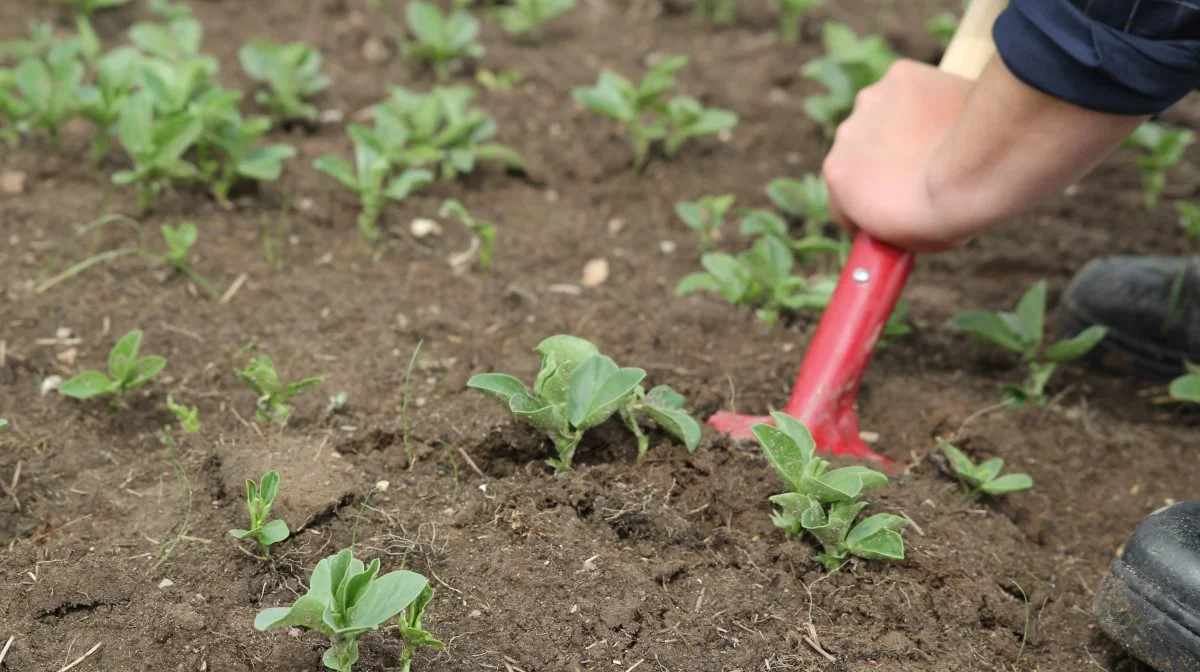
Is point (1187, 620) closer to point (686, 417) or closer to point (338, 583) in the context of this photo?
point (686, 417)

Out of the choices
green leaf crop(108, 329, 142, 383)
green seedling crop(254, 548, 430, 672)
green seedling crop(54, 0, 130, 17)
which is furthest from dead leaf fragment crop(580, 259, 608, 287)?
green seedling crop(54, 0, 130, 17)

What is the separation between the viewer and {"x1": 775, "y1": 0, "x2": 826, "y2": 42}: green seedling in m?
3.51

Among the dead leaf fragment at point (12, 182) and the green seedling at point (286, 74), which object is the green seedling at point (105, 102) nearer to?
the dead leaf fragment at point (12, 182)

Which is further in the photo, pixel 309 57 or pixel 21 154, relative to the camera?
pixel 309 57

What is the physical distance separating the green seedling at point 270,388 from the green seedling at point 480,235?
59cm

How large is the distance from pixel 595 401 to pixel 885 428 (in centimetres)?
68

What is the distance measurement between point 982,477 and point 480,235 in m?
1.13

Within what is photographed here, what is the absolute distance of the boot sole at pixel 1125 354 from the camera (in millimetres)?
2492

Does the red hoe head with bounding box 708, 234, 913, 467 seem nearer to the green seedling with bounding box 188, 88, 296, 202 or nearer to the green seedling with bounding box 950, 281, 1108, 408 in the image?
the green seedling with bounding box 950, 281, 1108, 408

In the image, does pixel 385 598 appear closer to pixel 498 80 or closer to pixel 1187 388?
pixel 1187 388

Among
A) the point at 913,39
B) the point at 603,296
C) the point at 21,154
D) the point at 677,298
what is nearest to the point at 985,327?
the point at 677,298

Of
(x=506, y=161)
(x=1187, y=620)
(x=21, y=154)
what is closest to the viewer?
(x=1187, y=620)

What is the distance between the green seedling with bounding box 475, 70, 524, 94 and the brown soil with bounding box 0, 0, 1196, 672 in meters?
0.16

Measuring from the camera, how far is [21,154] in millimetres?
2686
